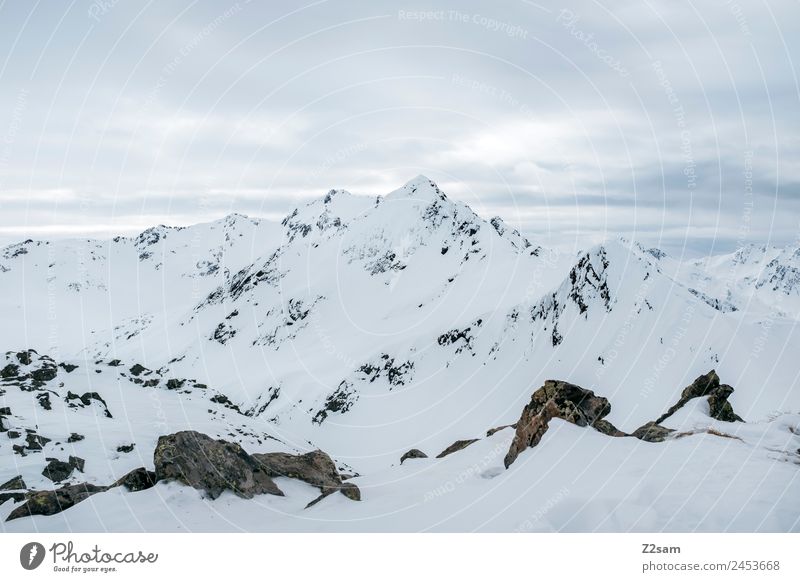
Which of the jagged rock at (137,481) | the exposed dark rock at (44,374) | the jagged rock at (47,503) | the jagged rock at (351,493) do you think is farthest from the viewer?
the exposed dark rock at (44,374)

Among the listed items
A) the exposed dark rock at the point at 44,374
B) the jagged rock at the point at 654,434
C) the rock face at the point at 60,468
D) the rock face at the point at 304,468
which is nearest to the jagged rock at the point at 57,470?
the rock face at the point at 60,468

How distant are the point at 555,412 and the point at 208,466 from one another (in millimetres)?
12205

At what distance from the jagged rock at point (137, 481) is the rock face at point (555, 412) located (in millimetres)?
12095

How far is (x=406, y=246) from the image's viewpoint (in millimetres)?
196875

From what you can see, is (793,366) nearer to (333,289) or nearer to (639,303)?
(639,303)

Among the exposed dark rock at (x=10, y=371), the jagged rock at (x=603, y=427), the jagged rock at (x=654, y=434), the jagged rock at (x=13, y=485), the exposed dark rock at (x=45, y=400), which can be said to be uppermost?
the jagged rock at (x=654, y=434)

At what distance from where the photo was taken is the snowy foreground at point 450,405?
14516 millimetres

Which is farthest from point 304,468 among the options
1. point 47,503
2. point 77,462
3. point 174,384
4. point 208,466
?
point 174,384

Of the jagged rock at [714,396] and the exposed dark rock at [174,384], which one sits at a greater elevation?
the jagged rock at [714,396]

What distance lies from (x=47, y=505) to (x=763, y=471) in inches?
778

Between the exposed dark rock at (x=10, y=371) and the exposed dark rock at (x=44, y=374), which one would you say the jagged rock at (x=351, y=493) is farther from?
the exposed dark rock at (x=10, y=371)

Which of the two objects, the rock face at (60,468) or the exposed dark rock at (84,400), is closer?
the rock face at (60,468)

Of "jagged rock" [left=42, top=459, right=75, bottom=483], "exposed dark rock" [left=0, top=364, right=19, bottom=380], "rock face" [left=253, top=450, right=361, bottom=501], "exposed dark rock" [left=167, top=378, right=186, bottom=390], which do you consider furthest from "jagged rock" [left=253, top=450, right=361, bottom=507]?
"exposed dark rock" [left=167, top=378, right=186, bottom=390]

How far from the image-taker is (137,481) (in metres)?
18.5
